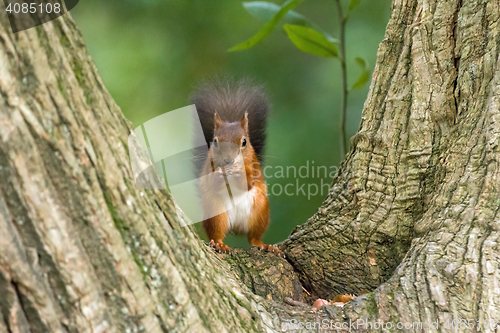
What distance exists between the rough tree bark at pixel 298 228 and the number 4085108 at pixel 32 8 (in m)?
0.02

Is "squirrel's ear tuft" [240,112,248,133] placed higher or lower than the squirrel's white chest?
higher

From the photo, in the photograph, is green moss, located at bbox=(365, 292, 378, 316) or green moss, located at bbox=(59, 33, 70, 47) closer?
green moss, located at bbox=(59, 33, 70, 47)

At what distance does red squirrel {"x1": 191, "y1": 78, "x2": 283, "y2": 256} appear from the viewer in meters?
1.82

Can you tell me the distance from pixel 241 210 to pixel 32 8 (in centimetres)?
144

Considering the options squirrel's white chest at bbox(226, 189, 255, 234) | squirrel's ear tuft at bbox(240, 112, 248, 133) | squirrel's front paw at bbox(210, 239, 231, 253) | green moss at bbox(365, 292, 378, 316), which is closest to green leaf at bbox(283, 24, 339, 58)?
squirrel's ear tuft at bbox(240, 112, 248, 133)

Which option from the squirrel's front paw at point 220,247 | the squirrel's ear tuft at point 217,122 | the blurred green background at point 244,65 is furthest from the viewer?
the blurred green background at point 244,65

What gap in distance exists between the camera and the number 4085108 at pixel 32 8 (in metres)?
0.51

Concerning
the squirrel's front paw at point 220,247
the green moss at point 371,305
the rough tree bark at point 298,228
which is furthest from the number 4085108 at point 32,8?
the squirrel's front paw at point 220,247

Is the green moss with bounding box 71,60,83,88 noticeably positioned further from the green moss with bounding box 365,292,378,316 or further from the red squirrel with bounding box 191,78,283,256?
the red squirrel with bounding box 191,78,283,256

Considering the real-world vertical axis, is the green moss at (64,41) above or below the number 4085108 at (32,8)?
below

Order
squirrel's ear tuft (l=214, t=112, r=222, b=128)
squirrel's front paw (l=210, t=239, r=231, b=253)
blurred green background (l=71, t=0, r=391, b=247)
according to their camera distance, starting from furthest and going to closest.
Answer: blurred green background (l=71, t=0, r=391, b=247), squirrel's ear tuft (l=214, t=112, r=222, b=128), squirrel's front paw (l=210, t=239, r=231, b=253)

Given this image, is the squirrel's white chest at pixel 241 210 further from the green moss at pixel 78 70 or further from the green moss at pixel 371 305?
the green moss at pixel 78 70

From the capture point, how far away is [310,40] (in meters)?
1.68

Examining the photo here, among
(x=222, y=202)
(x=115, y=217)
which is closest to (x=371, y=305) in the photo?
(x=115, y=217)
